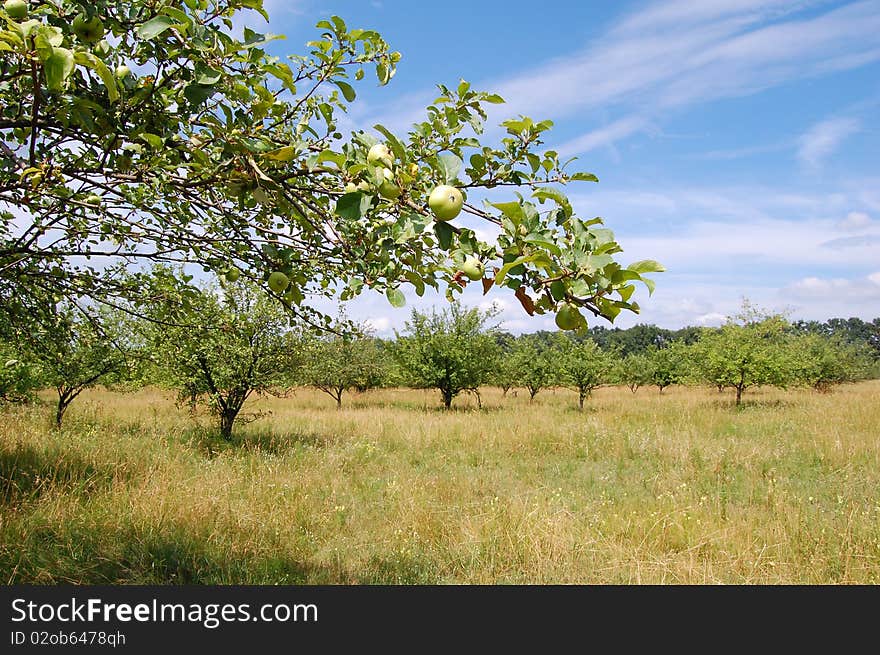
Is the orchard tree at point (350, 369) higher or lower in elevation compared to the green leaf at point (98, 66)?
lower

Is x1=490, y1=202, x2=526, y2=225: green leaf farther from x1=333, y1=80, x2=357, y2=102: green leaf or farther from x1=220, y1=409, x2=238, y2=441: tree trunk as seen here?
x1=220, y1=409, x2=238, y2=441: tree trunk

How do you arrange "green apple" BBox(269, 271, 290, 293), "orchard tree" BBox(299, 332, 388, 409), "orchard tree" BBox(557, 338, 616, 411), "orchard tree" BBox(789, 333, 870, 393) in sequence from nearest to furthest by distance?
1. "green apple" BBox(269, 271, 290, 293)
2. "orchard tree" BBox(299, 332, 388, 409)
3. "orchard tree" BBox(557, 338, 616, 411)
4. "orchard tree" BBox(789, 333, 870, 393)

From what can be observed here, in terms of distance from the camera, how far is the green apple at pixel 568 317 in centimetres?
119

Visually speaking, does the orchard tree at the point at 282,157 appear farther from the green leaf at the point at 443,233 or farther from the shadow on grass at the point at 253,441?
the shadow on grass at the point at 253,441

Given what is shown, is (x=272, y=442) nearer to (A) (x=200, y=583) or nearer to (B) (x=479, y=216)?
(A) (x=200, y=583)

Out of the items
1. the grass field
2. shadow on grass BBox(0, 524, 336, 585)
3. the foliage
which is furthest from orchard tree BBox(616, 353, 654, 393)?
shadow on grass BBox(0, 524, 336, 585)

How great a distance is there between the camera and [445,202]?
1.15m

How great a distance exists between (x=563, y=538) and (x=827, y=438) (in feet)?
27.5

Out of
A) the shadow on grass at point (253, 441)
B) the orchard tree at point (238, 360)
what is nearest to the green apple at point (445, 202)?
the shadow on grass at point (253, 441)

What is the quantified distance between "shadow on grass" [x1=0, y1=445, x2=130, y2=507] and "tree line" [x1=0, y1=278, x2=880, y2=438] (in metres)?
1.34

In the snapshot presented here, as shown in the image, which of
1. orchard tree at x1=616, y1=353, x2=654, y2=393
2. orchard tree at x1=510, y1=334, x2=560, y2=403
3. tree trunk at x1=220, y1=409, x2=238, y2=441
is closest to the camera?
tree trunk at x1=220, y1=409, x2=238, y2=441

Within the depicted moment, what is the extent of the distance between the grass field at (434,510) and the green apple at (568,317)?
146 inches

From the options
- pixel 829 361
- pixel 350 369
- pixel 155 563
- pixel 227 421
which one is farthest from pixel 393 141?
pixel 829 361

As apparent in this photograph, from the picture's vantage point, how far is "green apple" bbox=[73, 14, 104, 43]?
4.84 ft
